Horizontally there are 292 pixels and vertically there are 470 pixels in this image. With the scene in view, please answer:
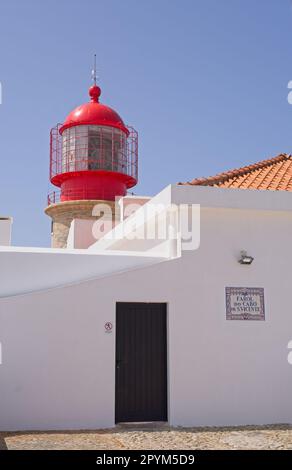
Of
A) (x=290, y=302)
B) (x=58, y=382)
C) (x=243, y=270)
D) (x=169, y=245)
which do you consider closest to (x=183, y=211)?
(x=169, y=245)

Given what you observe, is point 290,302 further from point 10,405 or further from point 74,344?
point 10,405

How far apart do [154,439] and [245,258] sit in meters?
3.62

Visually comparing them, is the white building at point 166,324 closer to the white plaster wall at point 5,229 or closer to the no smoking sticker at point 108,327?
the no smoking sticker at point 108,327

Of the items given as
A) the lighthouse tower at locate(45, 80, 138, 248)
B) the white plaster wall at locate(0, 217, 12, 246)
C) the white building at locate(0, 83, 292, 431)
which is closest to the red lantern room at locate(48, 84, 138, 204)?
the lighthouse tower at locate(45, 80, 138, 248)

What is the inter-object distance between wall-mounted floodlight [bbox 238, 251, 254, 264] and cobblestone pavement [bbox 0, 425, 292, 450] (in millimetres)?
2836

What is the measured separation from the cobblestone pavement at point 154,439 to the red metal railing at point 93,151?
13073mm

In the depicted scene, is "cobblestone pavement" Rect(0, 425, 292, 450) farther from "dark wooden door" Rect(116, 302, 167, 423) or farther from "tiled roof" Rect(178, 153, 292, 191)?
"tiled roof" Rect(178, 153, 292, 191)

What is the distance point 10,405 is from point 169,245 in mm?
3803

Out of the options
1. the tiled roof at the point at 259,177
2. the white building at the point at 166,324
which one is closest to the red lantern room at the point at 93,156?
the tiled roof at the point at 259,177

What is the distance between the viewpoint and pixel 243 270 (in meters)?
11.1

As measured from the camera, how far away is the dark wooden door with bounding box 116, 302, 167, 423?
10414mm

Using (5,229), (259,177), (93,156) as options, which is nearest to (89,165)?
(93,156)

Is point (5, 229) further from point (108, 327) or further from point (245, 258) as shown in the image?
point (245, 258)

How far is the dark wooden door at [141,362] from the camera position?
10.4 metres
